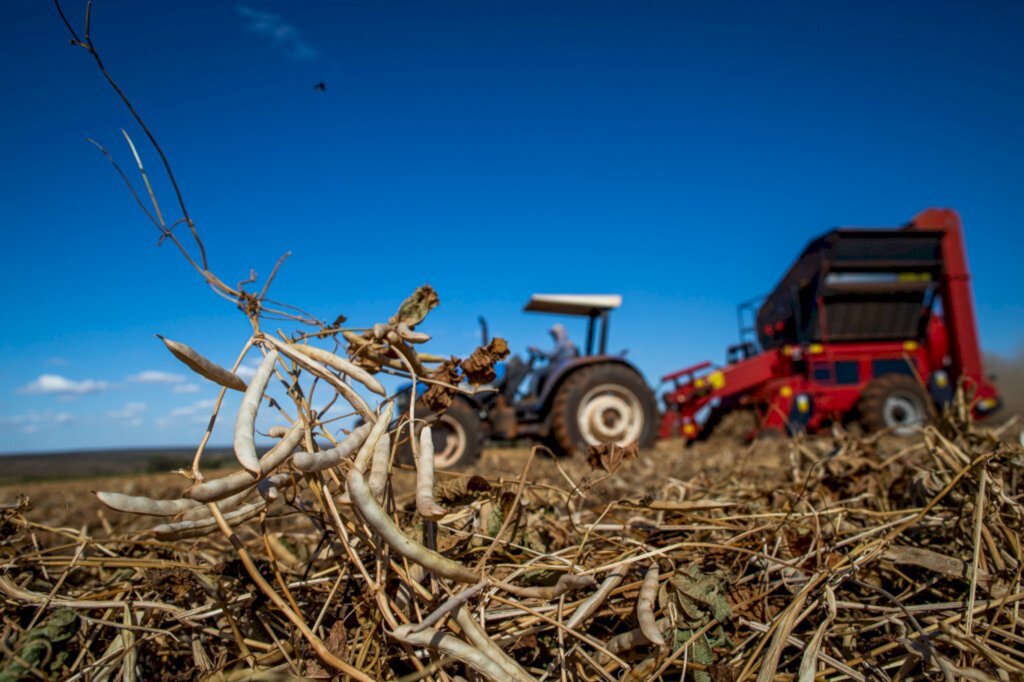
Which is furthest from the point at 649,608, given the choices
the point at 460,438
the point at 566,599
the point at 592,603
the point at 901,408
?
the point at 901,408

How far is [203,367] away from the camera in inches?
35.6

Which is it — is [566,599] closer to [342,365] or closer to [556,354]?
[342,365]

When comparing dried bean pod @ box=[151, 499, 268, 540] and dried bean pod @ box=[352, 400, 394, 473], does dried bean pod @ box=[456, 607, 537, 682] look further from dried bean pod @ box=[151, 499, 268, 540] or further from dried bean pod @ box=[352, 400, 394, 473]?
dried bean pod @ box=[151, 499, 268, 540]

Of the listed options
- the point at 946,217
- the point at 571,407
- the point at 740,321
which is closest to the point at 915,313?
the point at 946,217

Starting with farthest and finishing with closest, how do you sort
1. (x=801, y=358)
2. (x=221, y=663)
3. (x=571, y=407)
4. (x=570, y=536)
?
(x=801, y=358) → (x=571, y=407) → (x=570, y=536) → (x=221, y=663)

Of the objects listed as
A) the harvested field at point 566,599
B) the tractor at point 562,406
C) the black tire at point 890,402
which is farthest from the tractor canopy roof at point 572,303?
the harvested field at point 566,599

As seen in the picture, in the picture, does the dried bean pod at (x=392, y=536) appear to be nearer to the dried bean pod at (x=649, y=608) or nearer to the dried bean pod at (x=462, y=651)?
the dried bean pod at (x=462, y=651)

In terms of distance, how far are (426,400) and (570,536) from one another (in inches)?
25.8

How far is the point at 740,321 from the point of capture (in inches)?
444

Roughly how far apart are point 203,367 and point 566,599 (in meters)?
0.82

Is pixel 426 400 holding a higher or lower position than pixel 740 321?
lower

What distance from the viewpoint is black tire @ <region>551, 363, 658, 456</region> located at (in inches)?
286

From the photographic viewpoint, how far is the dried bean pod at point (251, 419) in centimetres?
80

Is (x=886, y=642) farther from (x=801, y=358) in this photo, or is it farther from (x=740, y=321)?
(x=740, y=321)
